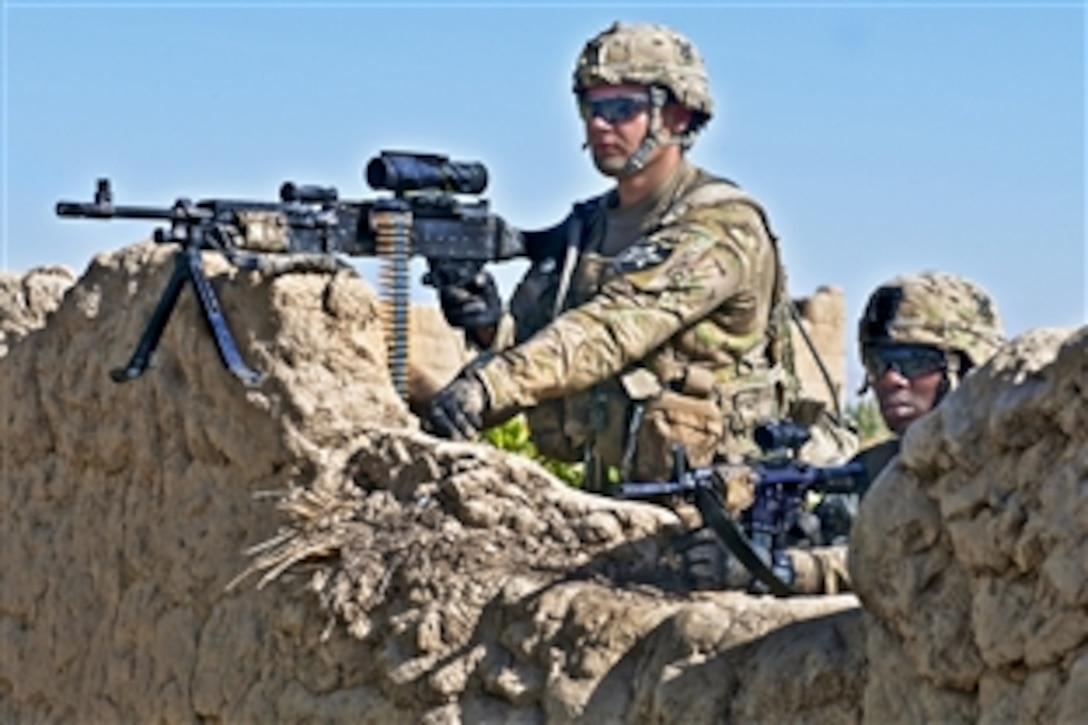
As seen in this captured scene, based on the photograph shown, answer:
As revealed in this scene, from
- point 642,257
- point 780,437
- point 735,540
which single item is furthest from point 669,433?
point 735,540

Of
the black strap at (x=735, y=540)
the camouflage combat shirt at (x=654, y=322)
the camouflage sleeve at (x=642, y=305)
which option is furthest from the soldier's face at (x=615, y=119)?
the black strap at (x=735, y=540)

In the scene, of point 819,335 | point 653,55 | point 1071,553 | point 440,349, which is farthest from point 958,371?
point 819,335

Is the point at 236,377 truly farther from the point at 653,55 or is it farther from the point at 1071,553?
the point at 1071,553

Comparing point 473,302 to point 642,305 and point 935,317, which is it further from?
point 935,317

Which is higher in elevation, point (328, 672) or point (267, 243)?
point (267, 243)

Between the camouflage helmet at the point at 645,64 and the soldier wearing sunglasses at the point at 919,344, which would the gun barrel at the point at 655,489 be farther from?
the camouflage helmet at the point at 645,64

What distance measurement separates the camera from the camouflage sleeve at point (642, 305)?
7.79 meters

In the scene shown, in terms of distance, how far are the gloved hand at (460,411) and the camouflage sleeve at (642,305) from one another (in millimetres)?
44

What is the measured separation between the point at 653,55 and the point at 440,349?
6133 millimetres

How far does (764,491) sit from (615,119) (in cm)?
224

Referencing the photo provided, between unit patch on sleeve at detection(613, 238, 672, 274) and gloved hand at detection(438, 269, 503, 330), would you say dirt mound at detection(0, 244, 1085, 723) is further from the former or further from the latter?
unit patch on sleeve at detection(613, 238, 672, 274)

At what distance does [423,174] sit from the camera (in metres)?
8.05

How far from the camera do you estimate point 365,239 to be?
310 inches

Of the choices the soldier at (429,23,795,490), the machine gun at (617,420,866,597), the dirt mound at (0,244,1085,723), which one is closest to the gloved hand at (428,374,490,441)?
the soldier at (429,23,795,490)
